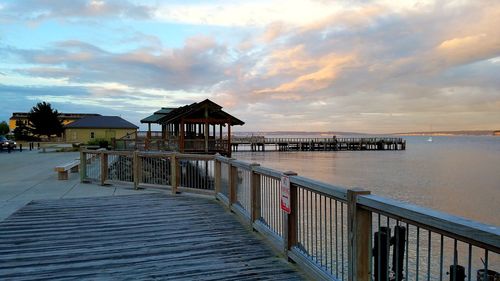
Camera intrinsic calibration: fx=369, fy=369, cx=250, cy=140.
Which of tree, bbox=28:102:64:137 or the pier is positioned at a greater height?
tree, bbox=28:102:64:137

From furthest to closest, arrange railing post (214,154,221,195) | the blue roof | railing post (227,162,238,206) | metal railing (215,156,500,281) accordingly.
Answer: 1. the blue roof
2. railing post (214,154,221,195)
3. railing post (227,162,238,206)
4. metal railing (215,156,500,281)

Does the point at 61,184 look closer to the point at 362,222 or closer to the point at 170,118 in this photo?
the point at 362,222

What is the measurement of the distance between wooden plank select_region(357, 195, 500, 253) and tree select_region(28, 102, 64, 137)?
249 feet

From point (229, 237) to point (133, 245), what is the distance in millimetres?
1431

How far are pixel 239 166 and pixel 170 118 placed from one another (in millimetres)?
22948

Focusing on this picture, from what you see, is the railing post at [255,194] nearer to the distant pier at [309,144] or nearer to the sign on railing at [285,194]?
the sign on railing at [285,194]

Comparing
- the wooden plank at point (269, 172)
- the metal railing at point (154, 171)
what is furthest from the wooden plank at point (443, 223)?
the metal railing at point (154, 171)

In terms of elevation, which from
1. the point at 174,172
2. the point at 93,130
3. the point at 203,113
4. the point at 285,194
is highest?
the point at 203,113

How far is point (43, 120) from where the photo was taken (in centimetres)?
6825

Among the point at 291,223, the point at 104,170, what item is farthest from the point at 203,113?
the point at 291,223

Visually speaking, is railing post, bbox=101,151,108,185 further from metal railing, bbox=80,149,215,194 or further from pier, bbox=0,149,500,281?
pier, bbox=0,149,500,281

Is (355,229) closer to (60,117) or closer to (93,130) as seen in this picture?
(93,130)

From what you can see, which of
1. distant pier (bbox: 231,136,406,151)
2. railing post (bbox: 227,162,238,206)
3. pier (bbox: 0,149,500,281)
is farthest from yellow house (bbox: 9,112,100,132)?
railing post (bbox: 227,162,238,206)

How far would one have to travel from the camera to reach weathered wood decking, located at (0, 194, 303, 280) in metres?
4.33
